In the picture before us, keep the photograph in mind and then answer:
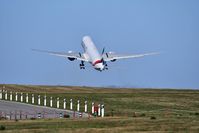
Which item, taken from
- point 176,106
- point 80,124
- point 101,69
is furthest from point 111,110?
point 101,69

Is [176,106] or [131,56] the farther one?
[131,56]

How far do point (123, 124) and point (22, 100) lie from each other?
102 feet

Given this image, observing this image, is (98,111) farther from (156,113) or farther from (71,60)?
(71,60)

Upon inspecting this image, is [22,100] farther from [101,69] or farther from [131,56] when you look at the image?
[131,56]

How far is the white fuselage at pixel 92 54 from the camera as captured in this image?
11525 cm

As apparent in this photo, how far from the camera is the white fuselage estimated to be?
378 ft

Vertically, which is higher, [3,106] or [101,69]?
[101,69]

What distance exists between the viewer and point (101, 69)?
11512cm

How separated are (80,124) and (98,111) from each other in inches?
447

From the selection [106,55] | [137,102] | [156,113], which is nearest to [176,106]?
[137,102]

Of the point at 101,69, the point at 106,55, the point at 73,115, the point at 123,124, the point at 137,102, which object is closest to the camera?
the point at 123,124

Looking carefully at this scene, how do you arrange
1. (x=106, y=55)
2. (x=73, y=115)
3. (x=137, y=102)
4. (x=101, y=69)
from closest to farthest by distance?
1. (x=73, y=115)
2. (x=137, y=102)
3. (x=101, y=69)
4. (x=106, y=55)

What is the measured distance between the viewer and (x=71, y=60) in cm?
11912

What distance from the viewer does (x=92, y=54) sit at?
402ft
